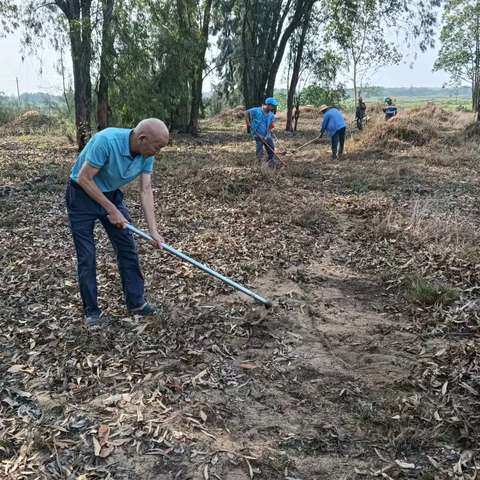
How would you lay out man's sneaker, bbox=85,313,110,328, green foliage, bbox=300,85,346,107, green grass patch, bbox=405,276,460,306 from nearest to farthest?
man's sneaker, bbox=85,313,110,328 < green grass patch, bbox=405,276,460,306 < green foliage, bbox=300,85,346,107

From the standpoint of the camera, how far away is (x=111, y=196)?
3.58 metres

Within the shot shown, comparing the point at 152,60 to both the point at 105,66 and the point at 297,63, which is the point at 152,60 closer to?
the point at 105,66

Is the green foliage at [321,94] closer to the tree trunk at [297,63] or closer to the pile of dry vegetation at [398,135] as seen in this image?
the tree trunk at [297,63]

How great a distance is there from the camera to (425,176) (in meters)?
9.13

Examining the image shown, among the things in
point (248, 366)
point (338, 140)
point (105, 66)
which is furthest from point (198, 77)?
point (248, 366)

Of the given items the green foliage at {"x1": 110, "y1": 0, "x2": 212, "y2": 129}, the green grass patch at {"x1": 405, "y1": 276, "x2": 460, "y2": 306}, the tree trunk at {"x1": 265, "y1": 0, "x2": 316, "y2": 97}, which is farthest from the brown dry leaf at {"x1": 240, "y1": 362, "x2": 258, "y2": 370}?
the tree trunk at {"x1": 265, "y1": 0, "x2": 316, "y2": 97}

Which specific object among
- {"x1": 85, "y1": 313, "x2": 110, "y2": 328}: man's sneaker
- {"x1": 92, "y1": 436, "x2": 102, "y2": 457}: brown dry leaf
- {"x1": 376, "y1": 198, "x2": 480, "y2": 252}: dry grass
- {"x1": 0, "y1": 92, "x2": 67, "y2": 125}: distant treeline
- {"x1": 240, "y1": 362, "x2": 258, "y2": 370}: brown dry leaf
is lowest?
{"x1": 92, "y1": 436, "x2": 102, "y2": 457}: brown dry leaf

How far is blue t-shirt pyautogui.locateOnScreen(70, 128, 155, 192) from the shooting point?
3240mm

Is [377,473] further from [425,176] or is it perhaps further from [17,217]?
[425,176]

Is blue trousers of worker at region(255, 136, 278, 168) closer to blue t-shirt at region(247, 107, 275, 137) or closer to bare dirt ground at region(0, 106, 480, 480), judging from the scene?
blue t-shirt at region(247, 107, 275, 137)

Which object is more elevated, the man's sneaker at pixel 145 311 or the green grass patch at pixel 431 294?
the green grass patch at pixel 431 294

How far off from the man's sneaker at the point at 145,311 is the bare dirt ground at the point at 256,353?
0.24ft

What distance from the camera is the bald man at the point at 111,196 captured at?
127 inches

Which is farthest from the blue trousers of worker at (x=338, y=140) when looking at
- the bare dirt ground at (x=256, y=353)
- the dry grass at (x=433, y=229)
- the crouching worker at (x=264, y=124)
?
the dry grass at (x=433, y=229)
